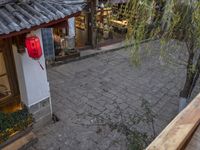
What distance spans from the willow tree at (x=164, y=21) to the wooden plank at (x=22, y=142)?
3756 millimetres

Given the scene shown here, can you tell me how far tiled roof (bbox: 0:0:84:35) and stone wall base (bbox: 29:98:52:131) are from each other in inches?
110

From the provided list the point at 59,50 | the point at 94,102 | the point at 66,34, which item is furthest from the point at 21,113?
the point at 66,34

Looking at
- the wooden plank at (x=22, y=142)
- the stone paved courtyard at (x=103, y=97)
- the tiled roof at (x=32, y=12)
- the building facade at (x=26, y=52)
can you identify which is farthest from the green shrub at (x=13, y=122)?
the tiled roof at (x=32, y=12)

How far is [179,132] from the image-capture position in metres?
1.87

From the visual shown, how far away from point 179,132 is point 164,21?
13.4 ft

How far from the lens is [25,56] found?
6.31m

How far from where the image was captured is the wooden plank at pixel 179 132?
5.70 ft

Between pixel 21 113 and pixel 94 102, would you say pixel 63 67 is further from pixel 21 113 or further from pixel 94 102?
pixel 21 113

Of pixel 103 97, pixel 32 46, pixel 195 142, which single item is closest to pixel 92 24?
pixel 103 97

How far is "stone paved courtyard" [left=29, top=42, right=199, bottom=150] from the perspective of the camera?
7172 mm

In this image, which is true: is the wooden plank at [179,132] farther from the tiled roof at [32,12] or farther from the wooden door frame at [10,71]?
the wooden door frame at [10,71]

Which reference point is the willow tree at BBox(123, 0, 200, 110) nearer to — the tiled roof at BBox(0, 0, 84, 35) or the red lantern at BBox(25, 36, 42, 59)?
the tiled roof at BBox(0, 0, 84, 35)

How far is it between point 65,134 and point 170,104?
4.03 meters

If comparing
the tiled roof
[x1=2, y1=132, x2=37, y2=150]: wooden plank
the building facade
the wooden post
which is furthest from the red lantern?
the wooden post
